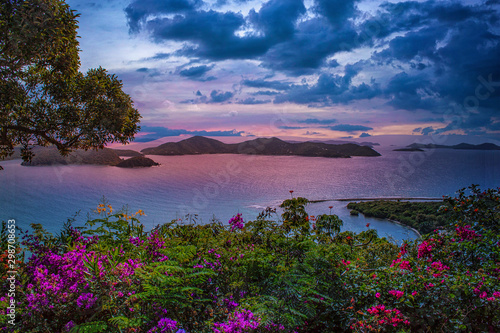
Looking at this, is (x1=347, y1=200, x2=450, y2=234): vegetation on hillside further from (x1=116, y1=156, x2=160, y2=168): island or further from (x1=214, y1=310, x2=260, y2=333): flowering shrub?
(x1=116, y1=156, x2=160, y2=168): island

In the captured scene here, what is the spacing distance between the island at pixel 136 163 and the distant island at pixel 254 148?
4.36 metres

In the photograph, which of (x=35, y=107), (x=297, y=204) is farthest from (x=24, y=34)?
(x=297, y=204)

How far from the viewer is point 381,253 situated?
4.58 m

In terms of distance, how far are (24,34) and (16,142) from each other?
253 cm

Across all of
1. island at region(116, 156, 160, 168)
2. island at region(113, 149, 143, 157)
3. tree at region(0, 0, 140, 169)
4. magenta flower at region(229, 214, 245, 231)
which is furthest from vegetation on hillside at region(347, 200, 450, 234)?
island at region(113, 149, 143, 157)

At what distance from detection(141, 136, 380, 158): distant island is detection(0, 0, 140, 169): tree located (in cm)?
1665

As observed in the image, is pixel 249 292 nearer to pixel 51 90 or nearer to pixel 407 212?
pixel 51 90

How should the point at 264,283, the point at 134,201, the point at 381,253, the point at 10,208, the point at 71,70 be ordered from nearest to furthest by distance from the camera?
the point at 264,283
the point at 381,253
the point at 71,70
the point at 10,208
the point at 134,201

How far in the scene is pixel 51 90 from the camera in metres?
5.43

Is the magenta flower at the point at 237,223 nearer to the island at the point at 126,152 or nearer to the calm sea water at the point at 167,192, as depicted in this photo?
the calm sea water at the point at 167,192

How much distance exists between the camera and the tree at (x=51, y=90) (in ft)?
14.5

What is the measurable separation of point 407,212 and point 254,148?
782 inches

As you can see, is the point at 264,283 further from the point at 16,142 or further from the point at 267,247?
the point at 16,142

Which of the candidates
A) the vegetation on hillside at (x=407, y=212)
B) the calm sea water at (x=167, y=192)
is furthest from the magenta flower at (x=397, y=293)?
the vegetation on hillside at (x=407, y=212)
